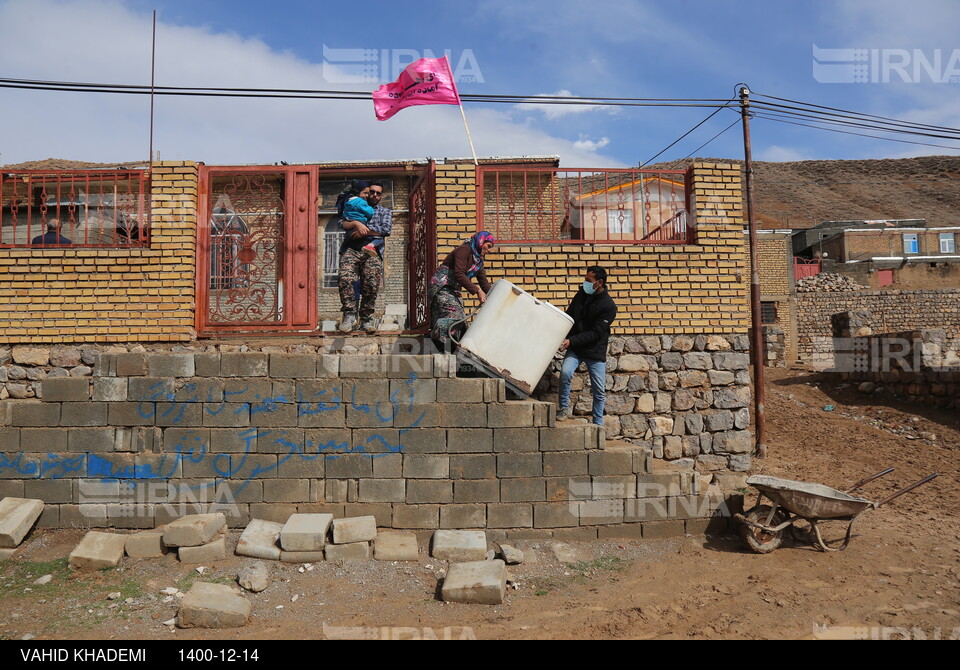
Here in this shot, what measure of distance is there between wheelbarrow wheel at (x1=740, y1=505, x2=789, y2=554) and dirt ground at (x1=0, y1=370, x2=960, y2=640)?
11cm

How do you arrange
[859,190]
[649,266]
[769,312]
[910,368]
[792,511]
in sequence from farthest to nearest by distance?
[859,190]
[769,312]
[910,368]
[649,266]
[792,511]

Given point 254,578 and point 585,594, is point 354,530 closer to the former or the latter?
point 254,578

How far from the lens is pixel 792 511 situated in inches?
202

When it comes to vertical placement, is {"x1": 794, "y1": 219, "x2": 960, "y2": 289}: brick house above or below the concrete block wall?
above

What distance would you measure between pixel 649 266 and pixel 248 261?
4399mm

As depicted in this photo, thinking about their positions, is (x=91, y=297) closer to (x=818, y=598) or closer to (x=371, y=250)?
(x=371, y=250)

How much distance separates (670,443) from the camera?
6742mm

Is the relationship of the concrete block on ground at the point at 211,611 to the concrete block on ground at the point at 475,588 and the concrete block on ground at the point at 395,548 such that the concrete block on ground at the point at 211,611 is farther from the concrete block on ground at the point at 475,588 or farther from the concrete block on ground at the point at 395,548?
the concrete block on ground at the point at 475,588

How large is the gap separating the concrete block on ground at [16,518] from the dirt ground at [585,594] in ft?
0.49

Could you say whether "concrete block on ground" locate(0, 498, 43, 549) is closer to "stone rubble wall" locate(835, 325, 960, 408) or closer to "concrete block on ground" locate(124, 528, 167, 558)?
"concrete block on ground" locate(124, 528, 167, 558)

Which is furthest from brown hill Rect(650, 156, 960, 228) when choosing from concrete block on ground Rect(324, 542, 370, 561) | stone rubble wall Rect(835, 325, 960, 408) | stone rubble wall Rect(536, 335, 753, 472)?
concrete block on ground Rect(324, 542, 370, 561)

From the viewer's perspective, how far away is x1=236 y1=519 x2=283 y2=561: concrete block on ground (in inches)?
191

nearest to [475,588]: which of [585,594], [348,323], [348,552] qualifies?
[585,594]
